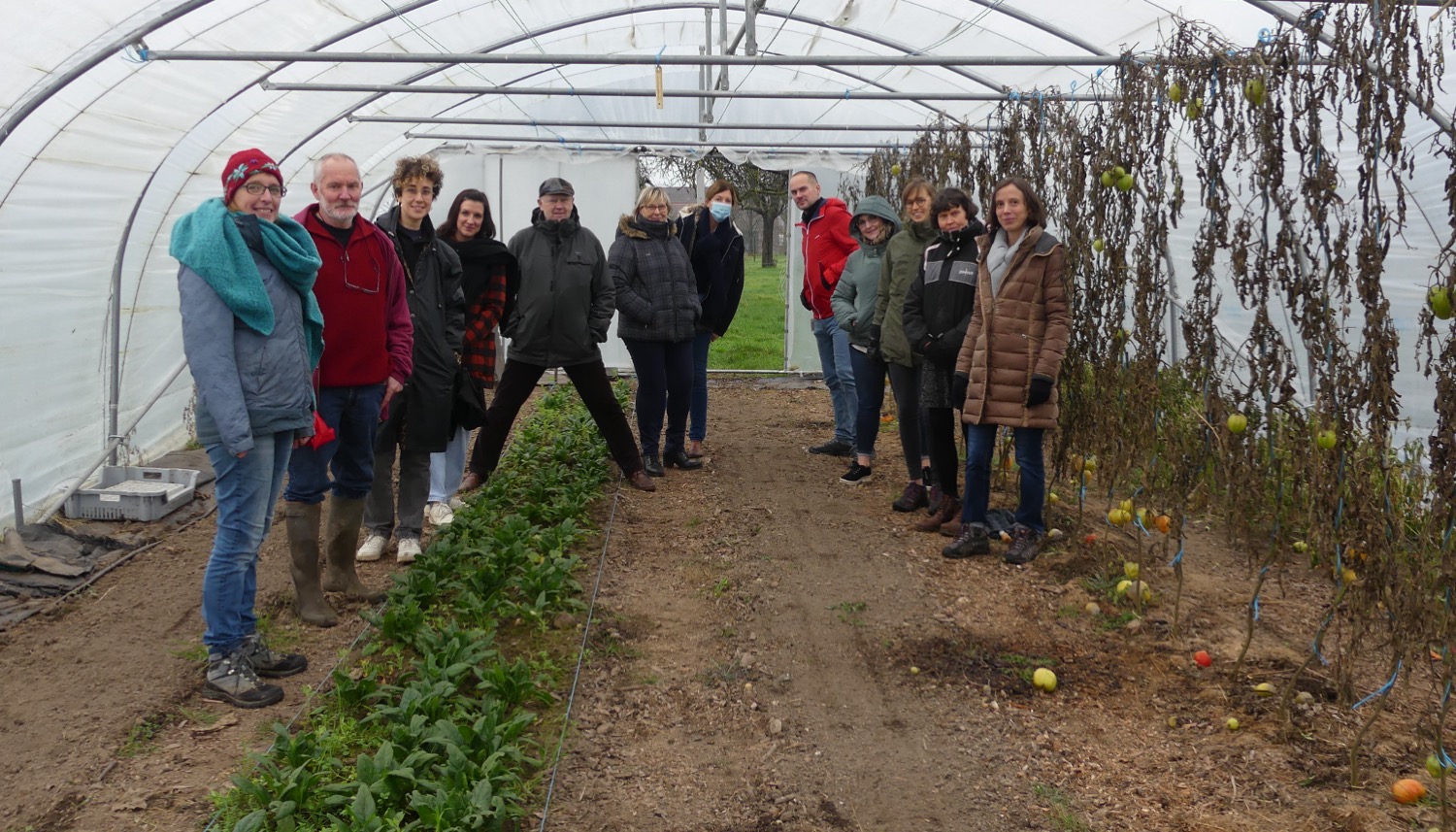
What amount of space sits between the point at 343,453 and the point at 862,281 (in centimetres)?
320

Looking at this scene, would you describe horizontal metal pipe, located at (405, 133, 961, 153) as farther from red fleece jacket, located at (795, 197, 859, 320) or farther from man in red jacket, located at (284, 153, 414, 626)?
man in red jacket, located at (284, 153, 414, 626)

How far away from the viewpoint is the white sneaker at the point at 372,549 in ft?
18.2

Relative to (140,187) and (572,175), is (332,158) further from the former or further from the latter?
(572,175)

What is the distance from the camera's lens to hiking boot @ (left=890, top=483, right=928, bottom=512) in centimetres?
657

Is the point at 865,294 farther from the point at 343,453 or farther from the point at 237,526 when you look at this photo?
the point at 237,526

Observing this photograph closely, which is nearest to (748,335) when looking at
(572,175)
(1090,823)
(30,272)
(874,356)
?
(572,175)

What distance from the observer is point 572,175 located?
39.1 feet

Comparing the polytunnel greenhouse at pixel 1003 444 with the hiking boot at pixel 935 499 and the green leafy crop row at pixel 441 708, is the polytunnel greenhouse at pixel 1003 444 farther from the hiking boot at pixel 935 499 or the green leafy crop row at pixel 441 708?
the hiking boot at pixel 935 499

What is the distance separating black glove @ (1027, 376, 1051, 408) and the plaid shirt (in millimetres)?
2632

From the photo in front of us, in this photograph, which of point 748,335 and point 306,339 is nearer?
point 306,339

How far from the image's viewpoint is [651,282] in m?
6.96

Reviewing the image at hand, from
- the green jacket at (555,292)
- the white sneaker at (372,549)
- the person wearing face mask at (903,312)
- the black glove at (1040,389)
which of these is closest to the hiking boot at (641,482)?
the green jacket at (555,292)

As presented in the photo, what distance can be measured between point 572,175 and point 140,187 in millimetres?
5256

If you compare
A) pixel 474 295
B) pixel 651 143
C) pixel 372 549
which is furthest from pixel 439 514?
pixel 651 143
